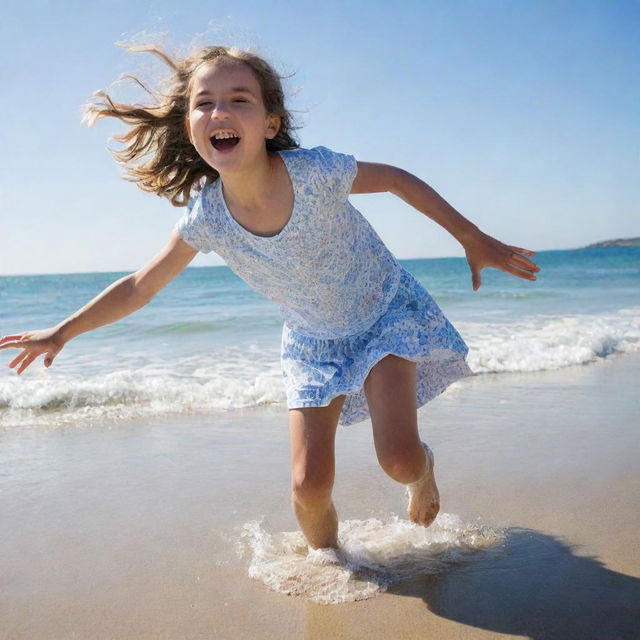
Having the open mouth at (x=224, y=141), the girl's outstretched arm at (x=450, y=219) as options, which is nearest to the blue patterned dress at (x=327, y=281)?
the girl's outstretched arm at (x=450, y=219)

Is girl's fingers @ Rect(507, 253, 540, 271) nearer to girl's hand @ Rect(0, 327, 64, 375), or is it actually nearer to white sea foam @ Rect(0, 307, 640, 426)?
girl's hand @ Rect(0, 327, 64, 375)

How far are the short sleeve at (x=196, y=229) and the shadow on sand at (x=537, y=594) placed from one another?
1489 mm

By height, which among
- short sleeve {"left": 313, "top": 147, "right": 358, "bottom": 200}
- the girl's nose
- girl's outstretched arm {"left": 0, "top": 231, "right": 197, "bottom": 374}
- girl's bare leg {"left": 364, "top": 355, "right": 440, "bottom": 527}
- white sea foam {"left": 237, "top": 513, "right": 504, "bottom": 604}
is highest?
the girl's nose

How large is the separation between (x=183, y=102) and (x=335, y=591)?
6.50 feet

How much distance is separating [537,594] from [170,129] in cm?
228

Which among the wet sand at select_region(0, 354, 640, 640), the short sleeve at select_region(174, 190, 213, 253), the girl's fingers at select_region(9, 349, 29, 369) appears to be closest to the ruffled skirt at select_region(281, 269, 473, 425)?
the short sleeve at select_region(174, 190, 213, 253)

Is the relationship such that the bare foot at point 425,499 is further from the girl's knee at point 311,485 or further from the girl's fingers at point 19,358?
the girl's fingers at point 19,358

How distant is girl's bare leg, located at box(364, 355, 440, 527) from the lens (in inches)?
108

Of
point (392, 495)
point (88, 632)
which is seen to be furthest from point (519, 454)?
point (88, 632)

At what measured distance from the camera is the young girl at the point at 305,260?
9.20 ft

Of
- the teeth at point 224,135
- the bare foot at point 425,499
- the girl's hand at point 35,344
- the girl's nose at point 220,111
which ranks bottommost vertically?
the bare foot at point 425,499

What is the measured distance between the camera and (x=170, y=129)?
315 cm

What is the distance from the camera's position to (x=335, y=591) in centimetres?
267

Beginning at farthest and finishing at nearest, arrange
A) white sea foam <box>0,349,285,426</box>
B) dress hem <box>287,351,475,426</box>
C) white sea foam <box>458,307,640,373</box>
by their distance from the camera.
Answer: white sea foam <box>458,307,640,373</box>, white sea foam <box>0,349,285,426</box>, dress hem <box>287,351,475,426</box>
